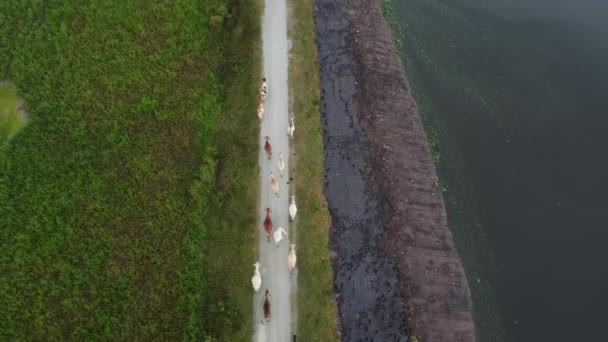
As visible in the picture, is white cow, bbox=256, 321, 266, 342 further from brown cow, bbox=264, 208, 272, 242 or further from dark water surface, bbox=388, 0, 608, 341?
dark water surface, bbox=388, 0, 608, 341

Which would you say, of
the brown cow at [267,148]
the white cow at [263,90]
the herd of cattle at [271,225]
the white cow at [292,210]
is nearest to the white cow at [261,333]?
the herd of cattle at [271,225]

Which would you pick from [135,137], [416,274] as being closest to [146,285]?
[135,137]

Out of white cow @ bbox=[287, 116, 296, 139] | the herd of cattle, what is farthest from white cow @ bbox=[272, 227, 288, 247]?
white cow @ bbox=[287, 116, 296, 139]

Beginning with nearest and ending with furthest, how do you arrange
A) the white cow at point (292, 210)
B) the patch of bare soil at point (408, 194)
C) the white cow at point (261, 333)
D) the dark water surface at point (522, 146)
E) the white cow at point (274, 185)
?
the white cow at point (261, 333)
the patch of bare soil at point (408, 194)
the white cow at point (292, 210)
the white cow at point (274, 185)
the dark water surface at point (522, 146)

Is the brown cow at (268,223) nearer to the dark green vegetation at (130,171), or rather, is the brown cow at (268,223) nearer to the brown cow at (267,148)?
the dark green vegetation at (130,171)

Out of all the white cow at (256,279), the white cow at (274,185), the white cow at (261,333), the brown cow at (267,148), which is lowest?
the white cow at (261,333)

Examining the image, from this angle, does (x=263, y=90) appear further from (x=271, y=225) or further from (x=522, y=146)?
(x=522, y=146)
